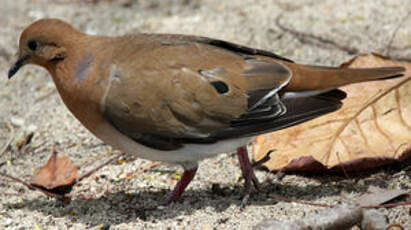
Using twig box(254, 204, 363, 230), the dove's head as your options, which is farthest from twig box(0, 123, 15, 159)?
twig box(254, 204, 363, 230)

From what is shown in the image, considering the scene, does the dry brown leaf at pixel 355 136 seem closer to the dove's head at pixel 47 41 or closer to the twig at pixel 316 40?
the twig at pixel 316 40

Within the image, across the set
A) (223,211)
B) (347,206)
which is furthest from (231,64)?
(347,206)

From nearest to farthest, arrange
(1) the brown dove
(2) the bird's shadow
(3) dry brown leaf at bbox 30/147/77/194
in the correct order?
(1) the brown dove < (2) the bird's shadow < (3) dry brown leaf at bbox 30/147/77/194

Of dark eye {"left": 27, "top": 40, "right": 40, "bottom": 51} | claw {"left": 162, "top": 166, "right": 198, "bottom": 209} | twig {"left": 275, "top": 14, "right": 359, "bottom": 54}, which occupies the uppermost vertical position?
dark eye {"left": 27, "top": 40, "right": 40, "bottom": 51}

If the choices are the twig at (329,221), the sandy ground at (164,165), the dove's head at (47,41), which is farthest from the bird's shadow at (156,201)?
the dove's head at (47,41)

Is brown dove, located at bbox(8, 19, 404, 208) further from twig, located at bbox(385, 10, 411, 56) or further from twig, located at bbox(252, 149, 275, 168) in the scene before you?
twig, located at bbox(385, 10, 411, 56)

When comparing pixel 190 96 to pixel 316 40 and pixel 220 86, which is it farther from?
pixel 316 40

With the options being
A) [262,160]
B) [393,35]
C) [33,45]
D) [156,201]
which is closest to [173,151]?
[156,201]

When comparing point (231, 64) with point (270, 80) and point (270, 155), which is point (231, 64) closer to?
point (270, 80)
